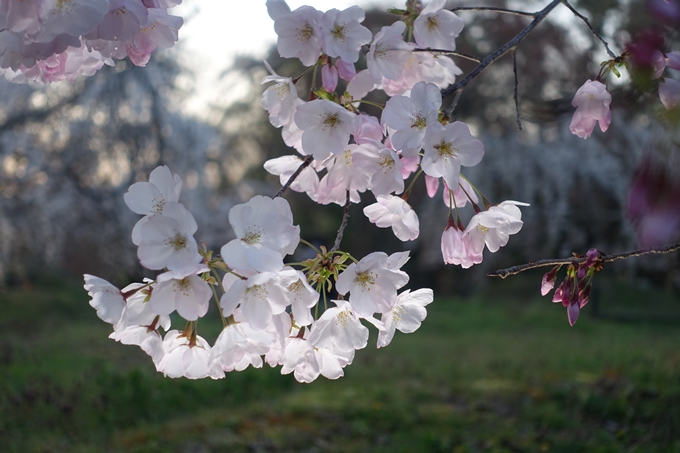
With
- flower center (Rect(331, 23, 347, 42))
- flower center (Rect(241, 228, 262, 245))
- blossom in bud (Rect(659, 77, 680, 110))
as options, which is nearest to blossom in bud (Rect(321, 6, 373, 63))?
flower center (Rect(331, 23, 347, 42))

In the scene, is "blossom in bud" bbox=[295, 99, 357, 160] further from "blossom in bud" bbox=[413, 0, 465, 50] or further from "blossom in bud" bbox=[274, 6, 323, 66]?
"blossom in bud" bbox=[413, 0, 465, 50]

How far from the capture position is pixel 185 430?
359cm

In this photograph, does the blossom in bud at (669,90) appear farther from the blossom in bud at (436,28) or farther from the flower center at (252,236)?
the flower center at (252,236)

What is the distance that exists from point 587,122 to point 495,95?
842cm

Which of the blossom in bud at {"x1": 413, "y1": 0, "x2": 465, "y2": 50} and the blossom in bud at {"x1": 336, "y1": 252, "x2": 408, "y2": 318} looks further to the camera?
the blossom in bud at {"x1": 413, "y1": 0, "x2": 465, "y2": 50}

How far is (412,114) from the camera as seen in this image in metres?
0.89

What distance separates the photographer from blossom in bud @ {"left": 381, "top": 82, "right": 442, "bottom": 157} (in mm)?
878

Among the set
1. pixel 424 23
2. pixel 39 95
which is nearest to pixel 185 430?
pixel 424 23

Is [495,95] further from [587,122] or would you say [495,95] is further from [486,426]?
[587,122]

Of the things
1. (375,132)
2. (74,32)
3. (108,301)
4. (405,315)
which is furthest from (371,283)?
(74,32)

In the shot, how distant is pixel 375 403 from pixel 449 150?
3.49 meters

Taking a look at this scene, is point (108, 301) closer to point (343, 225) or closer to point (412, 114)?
point (343, 225)

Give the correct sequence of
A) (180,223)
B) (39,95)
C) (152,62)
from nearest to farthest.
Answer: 1. (180,223)
2. (39,95)
3. (152,62)

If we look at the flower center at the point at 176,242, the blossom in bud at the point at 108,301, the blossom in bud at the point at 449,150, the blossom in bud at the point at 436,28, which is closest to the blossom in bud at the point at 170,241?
the flower center at the point at 176,242
